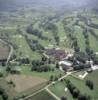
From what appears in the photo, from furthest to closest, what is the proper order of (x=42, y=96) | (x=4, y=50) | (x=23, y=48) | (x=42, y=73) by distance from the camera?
1. (x=23, y=48)
2. (x=4, y=50)
3. (x=42, y=73)
4. (x=42, y=96)

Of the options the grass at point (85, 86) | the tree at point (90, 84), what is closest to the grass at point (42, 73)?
the grass at point (85, 86)

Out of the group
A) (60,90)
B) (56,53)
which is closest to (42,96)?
(60,90)

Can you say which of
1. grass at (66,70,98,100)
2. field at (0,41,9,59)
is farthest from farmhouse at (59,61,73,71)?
field at (0,41,9,59)

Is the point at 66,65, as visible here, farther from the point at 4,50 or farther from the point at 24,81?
the point at 4,50

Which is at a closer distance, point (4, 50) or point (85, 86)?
point (85, 86)

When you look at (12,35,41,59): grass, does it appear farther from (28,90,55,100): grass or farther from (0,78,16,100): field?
(28,90,55,100): grass

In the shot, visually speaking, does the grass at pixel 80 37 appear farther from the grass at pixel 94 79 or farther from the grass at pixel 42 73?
the grass at pixel 42 73

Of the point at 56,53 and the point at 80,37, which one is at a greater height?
the point at 80,37
